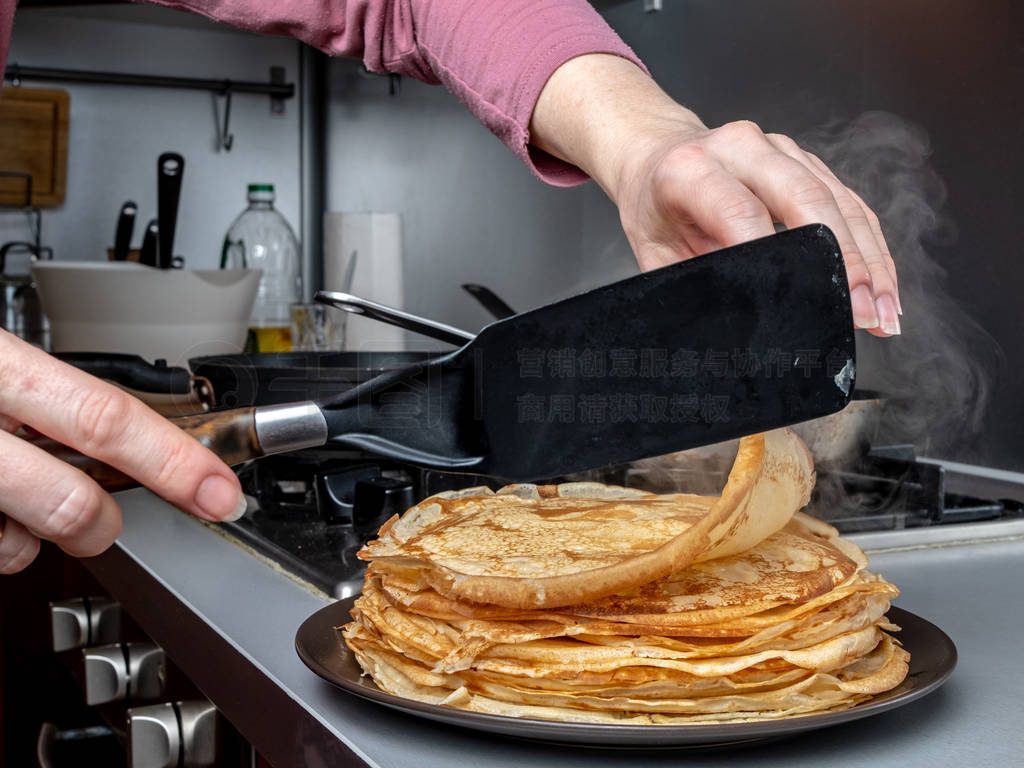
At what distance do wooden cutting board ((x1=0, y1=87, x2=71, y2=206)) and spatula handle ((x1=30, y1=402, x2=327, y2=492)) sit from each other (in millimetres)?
2529

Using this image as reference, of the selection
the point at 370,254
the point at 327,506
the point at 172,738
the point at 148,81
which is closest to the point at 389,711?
the point at 172,738

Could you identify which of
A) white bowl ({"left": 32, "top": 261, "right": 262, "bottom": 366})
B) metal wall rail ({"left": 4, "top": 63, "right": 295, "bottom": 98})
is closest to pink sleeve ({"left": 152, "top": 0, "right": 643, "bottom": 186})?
white bowl ({"left": 32, "top": 261, "right": 262, "bottom": 366})

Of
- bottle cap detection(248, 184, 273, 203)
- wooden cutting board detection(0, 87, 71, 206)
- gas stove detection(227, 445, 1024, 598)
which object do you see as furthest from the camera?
wooden cutting board detection(0, 87, 71, 206)

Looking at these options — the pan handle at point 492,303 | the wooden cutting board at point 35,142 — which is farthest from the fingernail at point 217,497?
the wooden cutting board at point 35,142

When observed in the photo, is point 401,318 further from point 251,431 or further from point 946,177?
point 946,177

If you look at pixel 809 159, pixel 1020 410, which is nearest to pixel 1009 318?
pixel 1020 410

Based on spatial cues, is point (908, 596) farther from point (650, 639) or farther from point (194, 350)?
point (194, 350)

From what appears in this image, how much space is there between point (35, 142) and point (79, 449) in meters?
2.57

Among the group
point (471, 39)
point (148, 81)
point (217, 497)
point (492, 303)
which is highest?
point (148, 81)

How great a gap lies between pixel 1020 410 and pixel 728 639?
0.84 meters

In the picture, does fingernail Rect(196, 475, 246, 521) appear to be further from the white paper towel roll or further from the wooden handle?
the white paper towel roll

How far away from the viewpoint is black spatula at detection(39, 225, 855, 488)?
55cm

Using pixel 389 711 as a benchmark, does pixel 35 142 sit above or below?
above

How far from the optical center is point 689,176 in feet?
2.25
